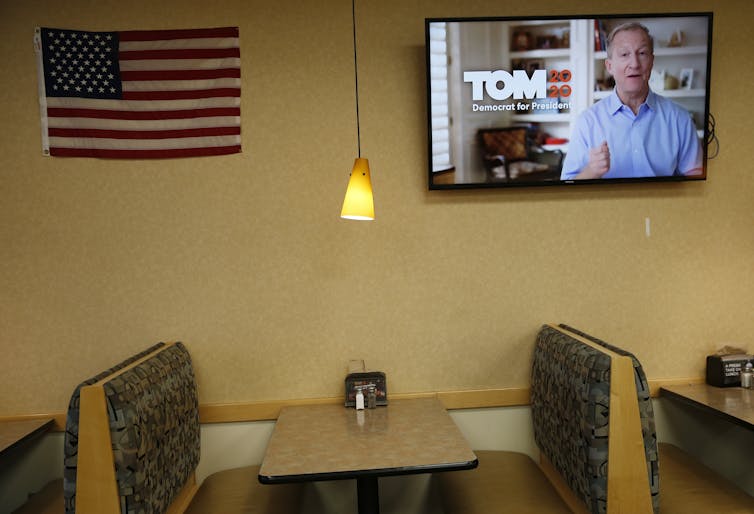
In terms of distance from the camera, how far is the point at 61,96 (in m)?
2.98

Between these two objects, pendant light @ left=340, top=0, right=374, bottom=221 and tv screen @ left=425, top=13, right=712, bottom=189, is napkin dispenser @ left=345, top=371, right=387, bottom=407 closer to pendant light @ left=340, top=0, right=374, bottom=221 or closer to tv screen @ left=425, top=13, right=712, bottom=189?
pendant light @ left=340, top=0, right=374, bottom=221

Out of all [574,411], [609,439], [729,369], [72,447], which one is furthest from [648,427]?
[72,447]

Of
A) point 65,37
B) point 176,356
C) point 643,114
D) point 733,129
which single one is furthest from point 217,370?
point 733,129

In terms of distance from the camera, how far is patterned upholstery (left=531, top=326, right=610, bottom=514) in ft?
7.57

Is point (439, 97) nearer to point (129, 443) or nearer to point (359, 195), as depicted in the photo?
point (359, 195)

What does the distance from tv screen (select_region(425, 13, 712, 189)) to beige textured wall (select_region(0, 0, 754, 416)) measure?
0.46ft

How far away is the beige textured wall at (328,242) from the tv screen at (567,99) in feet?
0.46

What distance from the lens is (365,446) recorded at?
2.44 m

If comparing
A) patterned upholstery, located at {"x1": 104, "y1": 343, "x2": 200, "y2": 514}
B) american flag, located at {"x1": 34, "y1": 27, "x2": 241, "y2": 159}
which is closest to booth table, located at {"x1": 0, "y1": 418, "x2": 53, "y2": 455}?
patterned upholstery, located at {"x1": 104, "y1": 343, "x2": 200, "y2": 514}

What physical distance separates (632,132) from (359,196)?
1.55 meters

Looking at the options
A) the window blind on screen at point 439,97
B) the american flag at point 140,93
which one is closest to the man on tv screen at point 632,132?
the window blind on screen at point 439,97

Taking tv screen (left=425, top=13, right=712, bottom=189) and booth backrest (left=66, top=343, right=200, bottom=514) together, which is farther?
tv screen (left=425, top=13, right=712, bottom=189)

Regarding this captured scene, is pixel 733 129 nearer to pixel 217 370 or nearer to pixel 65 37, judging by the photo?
pixel 217 370

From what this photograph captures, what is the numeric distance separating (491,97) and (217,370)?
80.8 inches
